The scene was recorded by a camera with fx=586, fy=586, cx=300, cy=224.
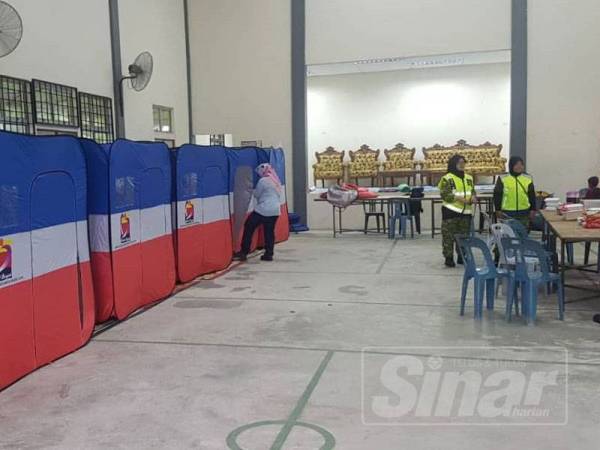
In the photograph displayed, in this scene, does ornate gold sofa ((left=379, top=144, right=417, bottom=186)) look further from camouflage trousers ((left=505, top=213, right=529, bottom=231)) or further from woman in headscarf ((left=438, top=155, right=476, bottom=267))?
camouflage trousers ((left=505, top=213, right=529, bottom=231))

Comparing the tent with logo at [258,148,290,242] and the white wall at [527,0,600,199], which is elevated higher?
the white wall at [527,0,600,199]

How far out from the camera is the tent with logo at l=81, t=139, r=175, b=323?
199 inches

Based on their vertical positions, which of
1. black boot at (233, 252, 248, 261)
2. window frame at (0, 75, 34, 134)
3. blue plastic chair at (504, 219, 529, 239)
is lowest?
black boot at (233, 252, 248, 261)

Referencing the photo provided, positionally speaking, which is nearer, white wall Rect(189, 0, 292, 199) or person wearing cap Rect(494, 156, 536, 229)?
person wearing cap Rect(494, 156, 536, 229)

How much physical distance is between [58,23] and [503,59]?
9.53m

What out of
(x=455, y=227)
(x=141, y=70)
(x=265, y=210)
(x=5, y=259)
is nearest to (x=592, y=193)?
(x=455, y=227)

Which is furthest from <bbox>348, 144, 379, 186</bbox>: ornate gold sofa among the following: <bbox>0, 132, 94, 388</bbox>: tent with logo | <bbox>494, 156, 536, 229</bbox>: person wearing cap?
<bbox>0, 132, 94, 388</bbox>: tent with logo

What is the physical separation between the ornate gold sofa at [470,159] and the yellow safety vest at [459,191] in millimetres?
6680

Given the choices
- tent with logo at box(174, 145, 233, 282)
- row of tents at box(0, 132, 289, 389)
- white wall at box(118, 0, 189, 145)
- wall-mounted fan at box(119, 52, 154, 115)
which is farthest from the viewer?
white wall at box(118, 0, 189, 145)

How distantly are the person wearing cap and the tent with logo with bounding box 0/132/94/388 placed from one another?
15.5 ft

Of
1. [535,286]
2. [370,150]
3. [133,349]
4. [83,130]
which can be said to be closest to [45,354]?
[133,349]

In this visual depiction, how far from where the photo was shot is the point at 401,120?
15.7 meters

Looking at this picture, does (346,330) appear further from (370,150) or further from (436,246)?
(370,150)

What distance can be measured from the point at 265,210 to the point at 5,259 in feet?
15.5
